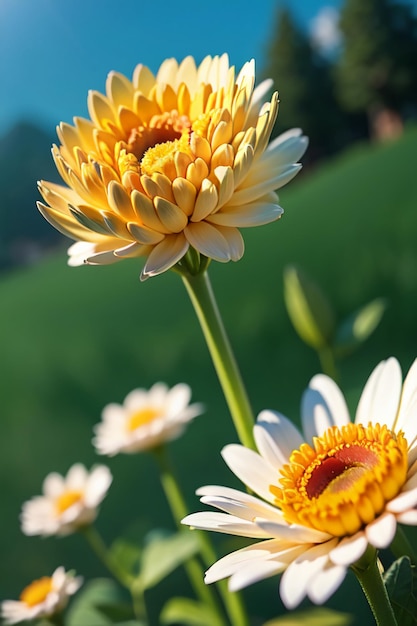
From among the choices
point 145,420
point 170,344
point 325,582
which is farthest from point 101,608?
point 170,344

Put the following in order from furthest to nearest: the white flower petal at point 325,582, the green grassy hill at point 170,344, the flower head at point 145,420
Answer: the green grassy hill at point 170,344 → the flower head at point 145,420 → the white flower petal at point 325,582

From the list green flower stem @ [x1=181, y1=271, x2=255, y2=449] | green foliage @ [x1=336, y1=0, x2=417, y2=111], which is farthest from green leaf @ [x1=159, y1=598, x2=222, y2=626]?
green foliage @ [x1=336, y1=0, x2=417, y2=111]

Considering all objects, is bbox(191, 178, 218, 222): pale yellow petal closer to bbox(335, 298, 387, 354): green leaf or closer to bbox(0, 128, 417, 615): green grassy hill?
bbox(335, 298, 387, 354): green leaf

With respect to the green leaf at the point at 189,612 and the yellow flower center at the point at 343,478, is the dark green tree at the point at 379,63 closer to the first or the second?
the green leaf at the point at 189,612

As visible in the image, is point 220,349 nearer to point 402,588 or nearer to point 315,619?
point 402,588

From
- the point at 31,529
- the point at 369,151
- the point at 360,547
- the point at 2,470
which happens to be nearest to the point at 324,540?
the point at 360,547

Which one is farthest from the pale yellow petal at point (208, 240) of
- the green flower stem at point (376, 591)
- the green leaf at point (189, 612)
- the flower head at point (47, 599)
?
the green leaf at point (189, 612)
